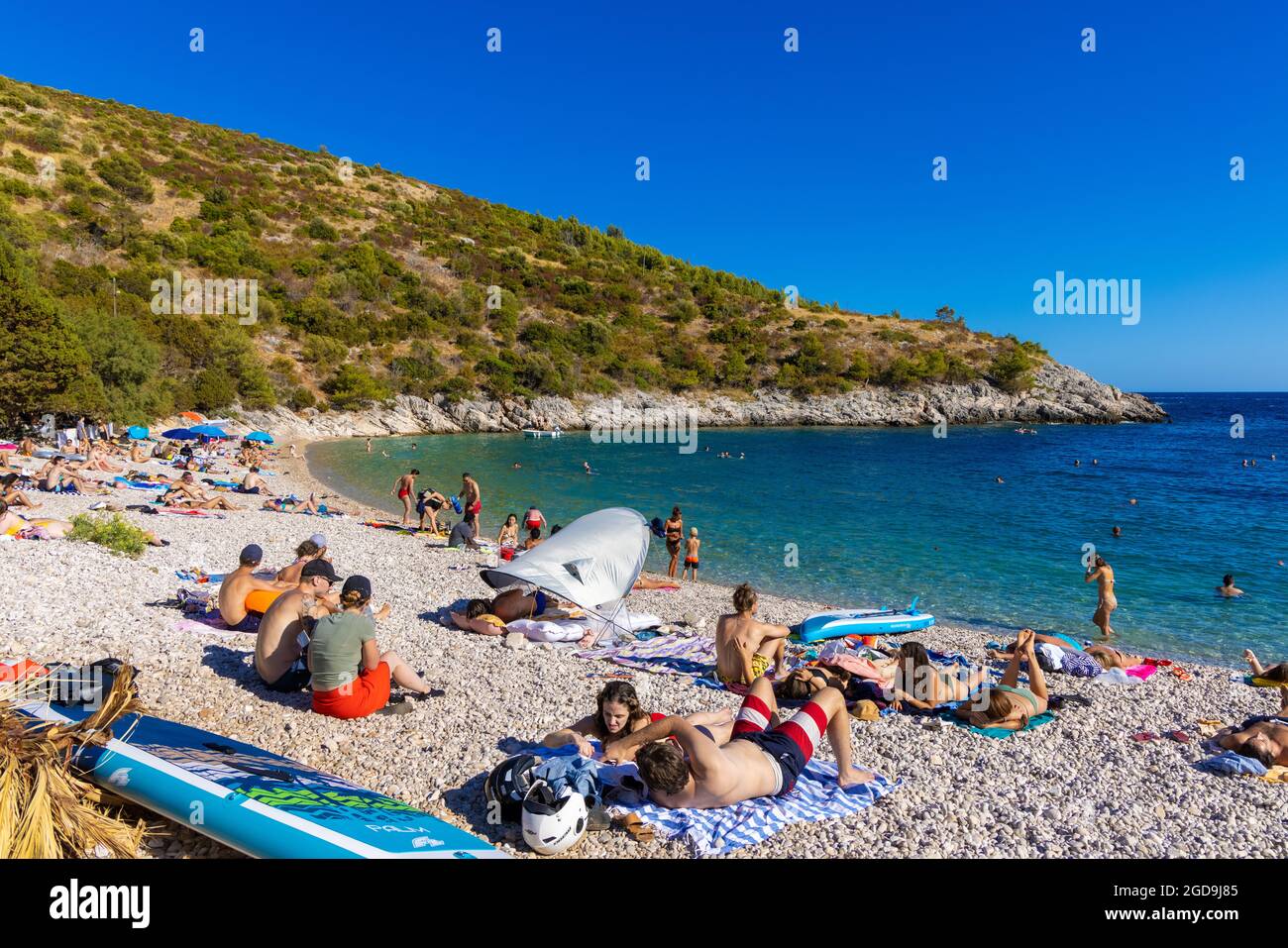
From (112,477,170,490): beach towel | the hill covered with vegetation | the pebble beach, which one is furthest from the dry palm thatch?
the hill covered with vegetation

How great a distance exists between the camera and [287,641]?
649cm

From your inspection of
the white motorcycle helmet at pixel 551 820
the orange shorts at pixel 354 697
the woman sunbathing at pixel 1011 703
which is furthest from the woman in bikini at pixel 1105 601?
the orange shorts at pixel 354 697

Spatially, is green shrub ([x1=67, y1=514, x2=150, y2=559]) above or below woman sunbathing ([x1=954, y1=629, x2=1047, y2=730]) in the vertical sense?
above

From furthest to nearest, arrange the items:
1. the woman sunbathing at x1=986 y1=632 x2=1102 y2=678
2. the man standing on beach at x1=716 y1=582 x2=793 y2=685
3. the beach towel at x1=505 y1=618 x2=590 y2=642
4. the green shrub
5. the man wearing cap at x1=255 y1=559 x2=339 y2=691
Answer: the green shrub, the beach towel at x1=505 y1=618 x2=590 y2=642, the woman sunbathing at x1=986 y1=632 x2=1102 y2=678, the man standing on beach at x1=716 y1=582 x2=793 y2=685, the man wearing cap at x1=255 y1=559 x2=339 y2=691

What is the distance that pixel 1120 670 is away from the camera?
9.14 m

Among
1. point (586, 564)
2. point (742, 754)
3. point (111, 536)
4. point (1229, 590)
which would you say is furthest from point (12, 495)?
point (1229, 590)

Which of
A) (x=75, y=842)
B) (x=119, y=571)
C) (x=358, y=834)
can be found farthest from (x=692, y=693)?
(x=119, y=571)

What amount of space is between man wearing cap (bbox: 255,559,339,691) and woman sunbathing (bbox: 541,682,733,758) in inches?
105

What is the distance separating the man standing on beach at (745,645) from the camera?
25.8 ft

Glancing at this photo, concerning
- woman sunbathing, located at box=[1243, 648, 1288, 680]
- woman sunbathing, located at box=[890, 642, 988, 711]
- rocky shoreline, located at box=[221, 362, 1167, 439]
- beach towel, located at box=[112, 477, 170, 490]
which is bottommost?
woman sunbathing, located at box=[1243, 648, 1288, 680]

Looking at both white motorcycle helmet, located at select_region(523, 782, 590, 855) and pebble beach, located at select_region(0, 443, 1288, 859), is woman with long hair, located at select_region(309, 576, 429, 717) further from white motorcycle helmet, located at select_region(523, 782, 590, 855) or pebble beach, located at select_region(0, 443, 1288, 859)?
white motorcycle helmet, located at select_region(523, 782, 590, 855)

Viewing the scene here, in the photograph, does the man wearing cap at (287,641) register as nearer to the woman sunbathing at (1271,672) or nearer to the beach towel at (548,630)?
the beach towel at (548,630)

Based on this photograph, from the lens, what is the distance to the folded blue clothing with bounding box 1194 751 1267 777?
19.9 ft

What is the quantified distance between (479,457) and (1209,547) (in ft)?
106
